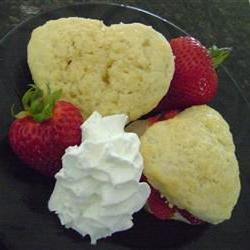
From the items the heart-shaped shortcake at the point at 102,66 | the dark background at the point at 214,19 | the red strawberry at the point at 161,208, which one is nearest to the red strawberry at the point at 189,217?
the red strawberry at the point at 161,208

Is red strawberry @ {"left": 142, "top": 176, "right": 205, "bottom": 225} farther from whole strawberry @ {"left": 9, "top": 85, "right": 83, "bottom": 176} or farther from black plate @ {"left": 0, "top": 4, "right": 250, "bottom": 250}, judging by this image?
whole strawberry @ {"left": 9, "top": 85, "right": 83, "bottom": 176}

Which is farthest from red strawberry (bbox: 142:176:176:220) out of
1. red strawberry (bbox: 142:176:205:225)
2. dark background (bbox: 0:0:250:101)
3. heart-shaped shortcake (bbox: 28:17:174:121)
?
dark background (bbox: 0:0:250:101)

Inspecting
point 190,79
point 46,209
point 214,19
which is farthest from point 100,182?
point 214,19

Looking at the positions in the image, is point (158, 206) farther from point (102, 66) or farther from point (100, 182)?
point (102, 66)

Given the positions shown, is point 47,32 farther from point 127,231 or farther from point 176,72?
point 127,231

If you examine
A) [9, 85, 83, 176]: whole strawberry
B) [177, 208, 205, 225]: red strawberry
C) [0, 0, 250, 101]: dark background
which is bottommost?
[177, 208, 205, 225]: red strawberry

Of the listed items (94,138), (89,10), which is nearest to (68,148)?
(94,138)
